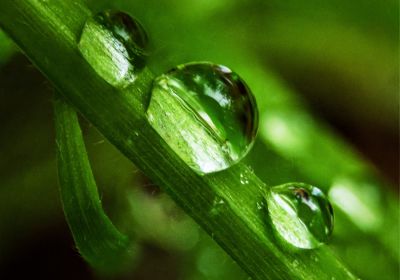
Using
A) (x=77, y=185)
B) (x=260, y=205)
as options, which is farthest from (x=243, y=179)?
(x=77, y=185)

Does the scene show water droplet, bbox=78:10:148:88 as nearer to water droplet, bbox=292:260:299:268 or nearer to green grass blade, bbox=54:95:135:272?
green grass blade, bbox=54:95:135:272

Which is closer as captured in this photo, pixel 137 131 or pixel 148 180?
pixel 137 131

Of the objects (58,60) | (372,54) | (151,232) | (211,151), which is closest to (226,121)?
(211,151)

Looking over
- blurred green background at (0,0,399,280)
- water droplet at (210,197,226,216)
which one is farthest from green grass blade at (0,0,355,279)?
blurred green background at (0,0,399,280)

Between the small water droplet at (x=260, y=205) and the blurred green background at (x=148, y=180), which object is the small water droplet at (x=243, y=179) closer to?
the small water droplet at (x=260, y=205)

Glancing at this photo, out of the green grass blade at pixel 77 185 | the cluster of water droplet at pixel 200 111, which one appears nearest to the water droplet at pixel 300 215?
the cluster of water droplet at pixel 200 111

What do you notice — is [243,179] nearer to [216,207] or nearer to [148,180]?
[216,207]

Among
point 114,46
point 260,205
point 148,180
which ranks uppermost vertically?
point 114,46

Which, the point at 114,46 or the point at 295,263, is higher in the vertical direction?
the point at 114,46
